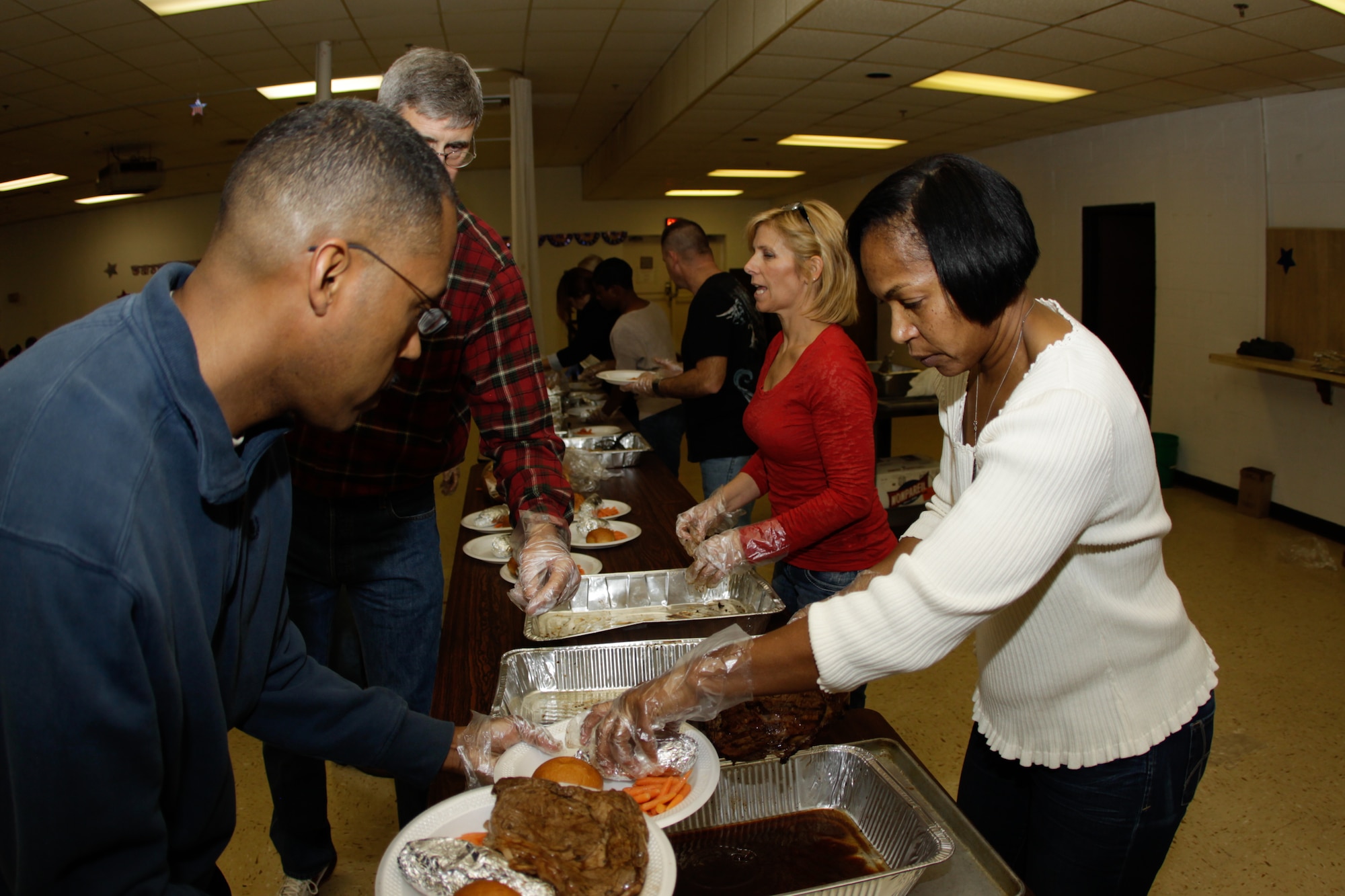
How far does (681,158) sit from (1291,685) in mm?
7891

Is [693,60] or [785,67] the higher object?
[693,60]

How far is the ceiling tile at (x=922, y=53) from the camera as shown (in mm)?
4832

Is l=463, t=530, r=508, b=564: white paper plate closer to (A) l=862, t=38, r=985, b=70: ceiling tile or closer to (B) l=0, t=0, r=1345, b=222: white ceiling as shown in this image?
(B) l=0, t=0, r=1345, b=222: white ceiling

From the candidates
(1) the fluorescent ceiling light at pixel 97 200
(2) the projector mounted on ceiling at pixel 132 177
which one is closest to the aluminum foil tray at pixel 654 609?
(2) the projector mounted on ceiling at pixel 132 177

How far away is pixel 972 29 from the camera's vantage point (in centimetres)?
449

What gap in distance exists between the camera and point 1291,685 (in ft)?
11.0

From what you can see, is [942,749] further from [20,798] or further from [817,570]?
[20,798]

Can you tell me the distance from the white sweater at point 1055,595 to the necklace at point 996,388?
0.06m

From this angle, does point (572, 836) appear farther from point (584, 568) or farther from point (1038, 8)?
point (1038, 8)

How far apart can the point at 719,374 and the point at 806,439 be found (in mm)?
1363

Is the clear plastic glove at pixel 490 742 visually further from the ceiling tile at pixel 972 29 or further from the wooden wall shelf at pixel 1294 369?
the wooden wall shelf at pixel 1294 369

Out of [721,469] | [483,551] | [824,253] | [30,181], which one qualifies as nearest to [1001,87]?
[721,469]

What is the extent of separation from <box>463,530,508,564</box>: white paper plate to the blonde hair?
3.48 ft

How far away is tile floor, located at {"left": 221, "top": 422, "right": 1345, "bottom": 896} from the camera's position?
238 cm
